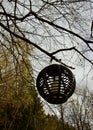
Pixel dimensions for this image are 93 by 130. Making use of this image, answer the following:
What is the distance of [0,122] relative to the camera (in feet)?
47.8

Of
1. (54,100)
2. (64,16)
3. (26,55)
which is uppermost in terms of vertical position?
(64,16)

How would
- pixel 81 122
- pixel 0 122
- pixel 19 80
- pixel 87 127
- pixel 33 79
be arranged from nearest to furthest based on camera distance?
pixel 33 79 < pixel 19 80 < pixel 0 122 < pixel 81 122 < pixel 87 127

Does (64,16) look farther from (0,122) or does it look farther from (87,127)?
(87,127)

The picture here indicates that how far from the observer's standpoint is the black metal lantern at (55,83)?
4.07m

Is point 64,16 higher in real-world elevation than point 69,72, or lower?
higher

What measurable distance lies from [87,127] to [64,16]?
2047 centimetres

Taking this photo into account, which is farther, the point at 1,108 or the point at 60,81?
the point at 1,108

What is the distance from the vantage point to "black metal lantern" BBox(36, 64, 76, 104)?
4070 mm

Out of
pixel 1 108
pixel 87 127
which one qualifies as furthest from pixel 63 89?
pixel 87 127

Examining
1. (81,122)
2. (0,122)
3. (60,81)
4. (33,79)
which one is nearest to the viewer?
(60,81)

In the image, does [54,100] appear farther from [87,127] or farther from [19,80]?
[87,127]

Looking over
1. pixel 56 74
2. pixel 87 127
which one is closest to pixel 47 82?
pixel 56 74

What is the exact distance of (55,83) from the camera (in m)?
4.05

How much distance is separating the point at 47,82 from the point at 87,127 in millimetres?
21434
